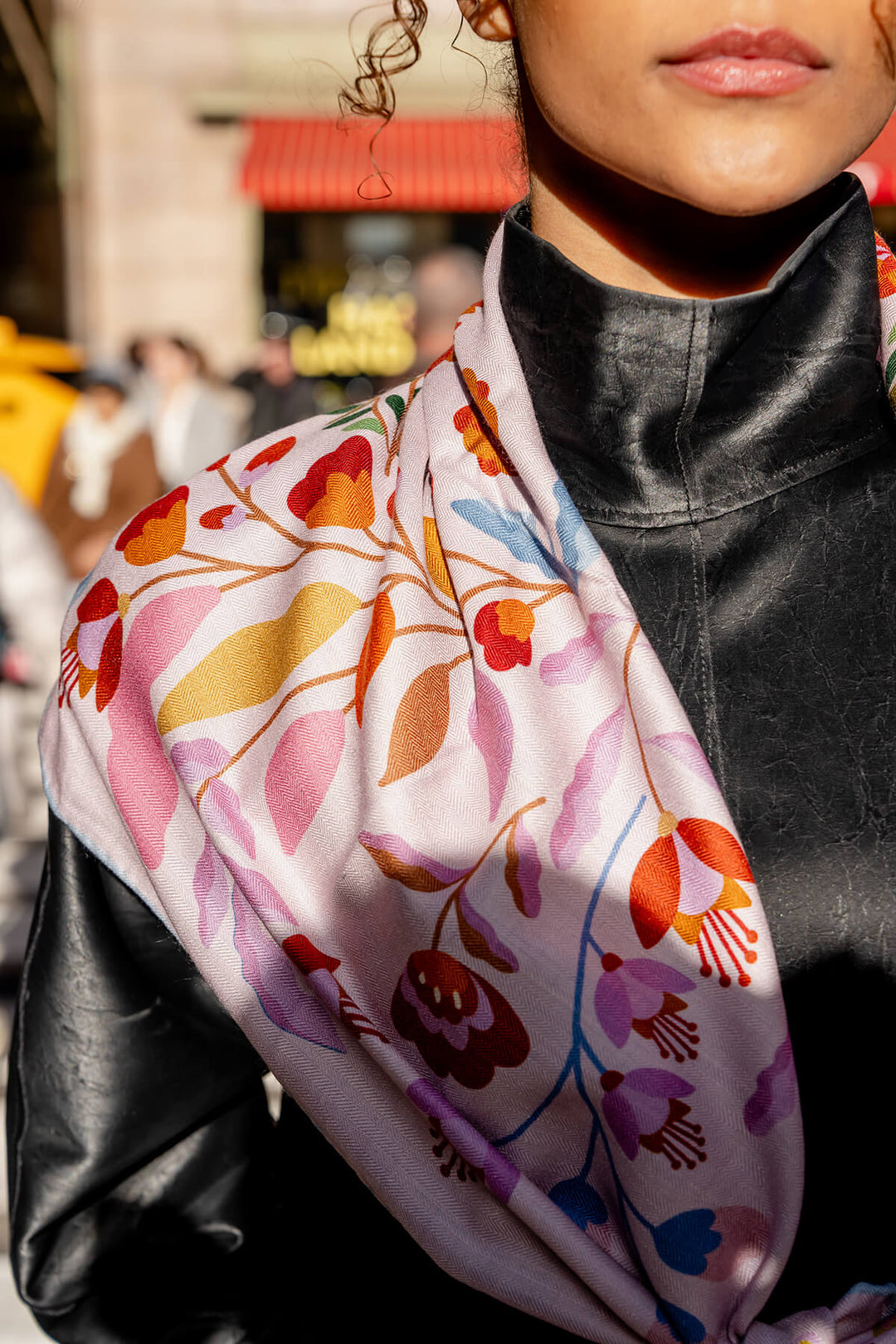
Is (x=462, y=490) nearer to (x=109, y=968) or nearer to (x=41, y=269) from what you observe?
(x=109, y=968)

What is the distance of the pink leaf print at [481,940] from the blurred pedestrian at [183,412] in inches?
261

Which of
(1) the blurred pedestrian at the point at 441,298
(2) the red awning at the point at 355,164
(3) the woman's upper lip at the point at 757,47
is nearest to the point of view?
(3) the woman's upper lip at the point at 757,47

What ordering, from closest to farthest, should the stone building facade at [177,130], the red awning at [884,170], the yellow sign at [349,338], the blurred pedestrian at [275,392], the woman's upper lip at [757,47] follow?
1. the woman's upper lip at [757,47]
2. the blurred pedestrian at [275,392]
3. the red awning at [884,170]
4. the stone building facade at [177,130]
5. the yellow sign at [349,338]

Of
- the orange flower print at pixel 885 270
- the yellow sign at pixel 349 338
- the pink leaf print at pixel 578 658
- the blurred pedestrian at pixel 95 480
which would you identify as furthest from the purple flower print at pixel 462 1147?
the yellow sign at pixel 349 338

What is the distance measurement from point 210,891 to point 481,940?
22 centimetres

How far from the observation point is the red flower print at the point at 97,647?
38.2 inches

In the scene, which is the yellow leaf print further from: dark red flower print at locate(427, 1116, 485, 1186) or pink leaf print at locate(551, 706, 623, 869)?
dark red flower print at locate(427, 1116, 485, 1186)

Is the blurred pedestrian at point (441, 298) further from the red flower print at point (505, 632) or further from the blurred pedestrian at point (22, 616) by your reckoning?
the red flower print at point (505, 632)

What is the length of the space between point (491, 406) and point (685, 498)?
0.56 feet

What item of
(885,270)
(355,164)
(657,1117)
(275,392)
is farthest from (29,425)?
(657,1117)

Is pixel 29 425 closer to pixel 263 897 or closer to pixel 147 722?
pixel 147 722

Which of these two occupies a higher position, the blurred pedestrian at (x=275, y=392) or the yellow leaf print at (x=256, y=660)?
the yellow leaf print at (x=256, y=660)

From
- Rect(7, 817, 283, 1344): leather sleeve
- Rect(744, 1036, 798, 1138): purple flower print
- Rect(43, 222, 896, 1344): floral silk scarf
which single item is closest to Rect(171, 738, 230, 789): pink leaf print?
Rect(43, 222, 896, 1344): floral silk scarf

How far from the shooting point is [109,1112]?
967mm
